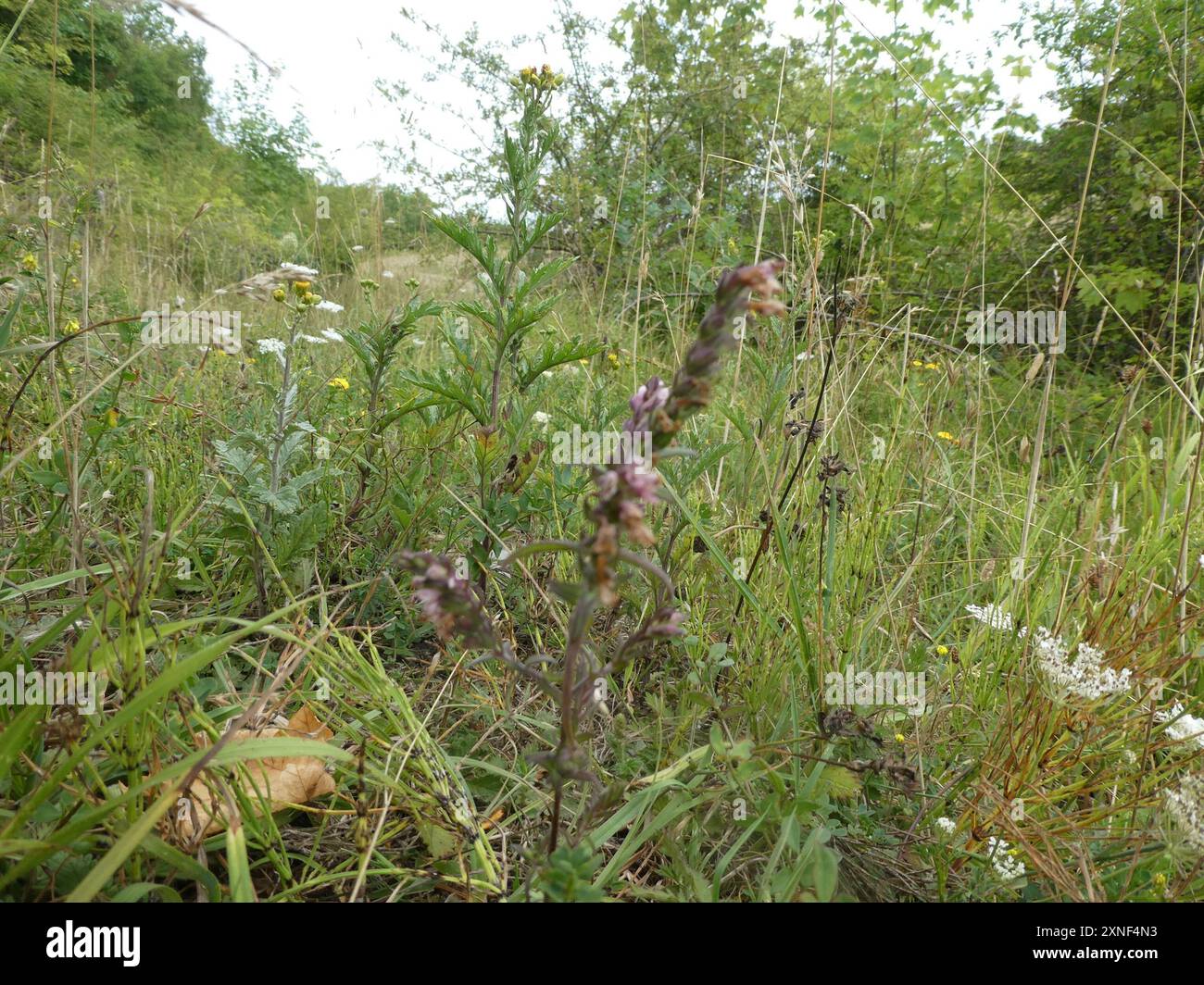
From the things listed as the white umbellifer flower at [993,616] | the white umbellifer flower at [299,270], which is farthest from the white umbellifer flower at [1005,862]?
the white umbellifer flower at [299,270]

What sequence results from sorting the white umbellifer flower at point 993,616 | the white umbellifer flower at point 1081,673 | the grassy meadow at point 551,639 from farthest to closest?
the white umbellifer flower at point 993,616 → the white umbellifer flower at point 1081,673 → the grassy meadow at point 551,639

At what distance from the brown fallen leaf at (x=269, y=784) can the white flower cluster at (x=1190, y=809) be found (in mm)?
1478

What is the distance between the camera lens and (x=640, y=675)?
1.74m

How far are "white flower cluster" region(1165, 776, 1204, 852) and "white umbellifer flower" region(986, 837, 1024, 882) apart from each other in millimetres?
258

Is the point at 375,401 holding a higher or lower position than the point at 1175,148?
lower

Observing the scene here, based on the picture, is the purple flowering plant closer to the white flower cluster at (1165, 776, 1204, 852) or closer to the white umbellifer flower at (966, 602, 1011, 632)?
the white flower cluster at (1165, 776, 1204, 852)

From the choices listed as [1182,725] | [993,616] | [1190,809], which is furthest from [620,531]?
[1182,725]

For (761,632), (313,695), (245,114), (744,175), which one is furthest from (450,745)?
(245,114)

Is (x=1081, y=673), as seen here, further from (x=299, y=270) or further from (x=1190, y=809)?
(x=299, y=270)

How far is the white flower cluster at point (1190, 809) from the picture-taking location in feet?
3.64

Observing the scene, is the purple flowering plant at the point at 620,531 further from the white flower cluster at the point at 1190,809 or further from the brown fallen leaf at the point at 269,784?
the white flower cluster at the point at 1190,809

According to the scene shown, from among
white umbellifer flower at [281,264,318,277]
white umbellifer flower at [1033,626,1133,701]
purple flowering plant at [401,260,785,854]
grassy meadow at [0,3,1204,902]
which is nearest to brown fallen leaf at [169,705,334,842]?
grassy meadow at [0,3,1204,902]
